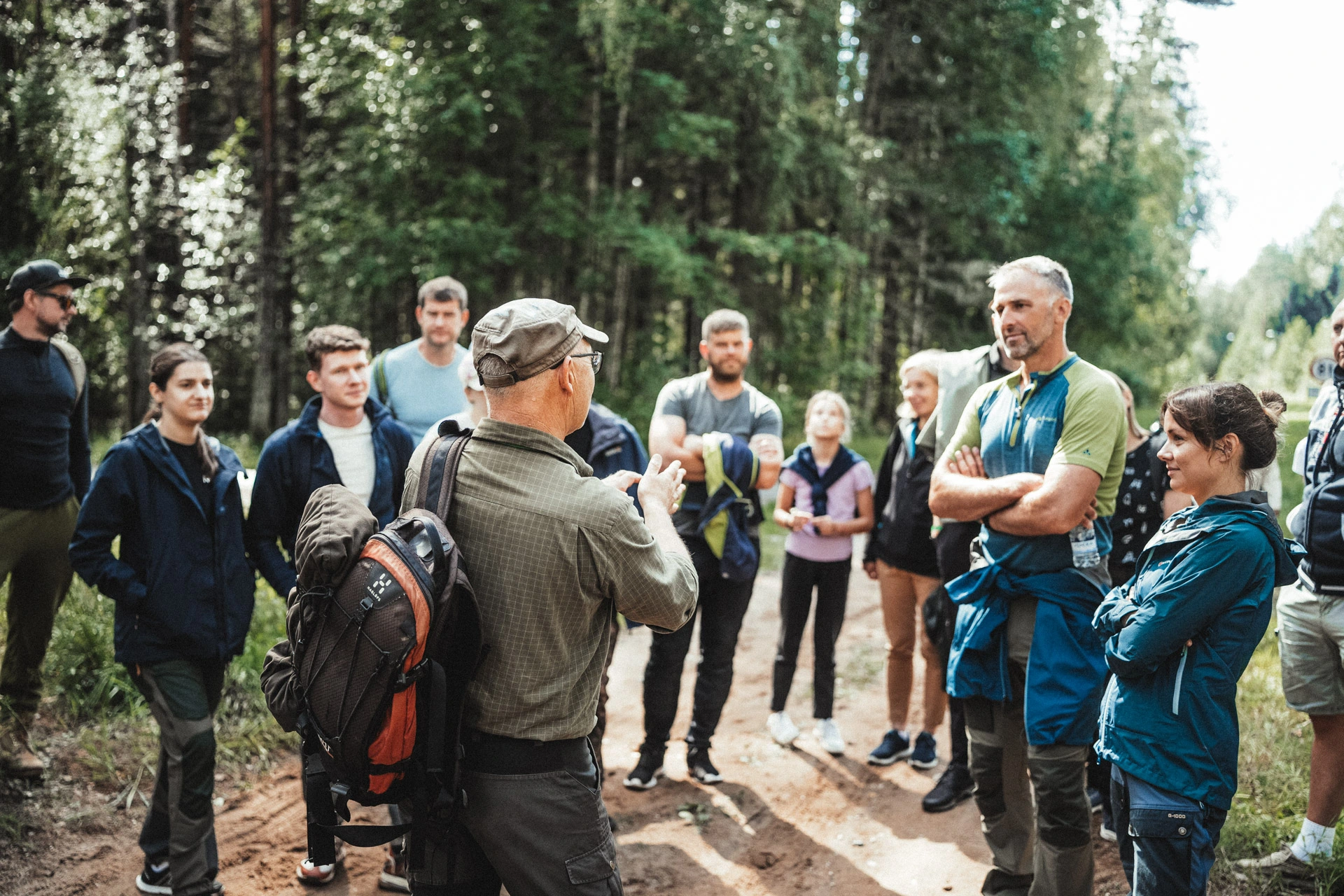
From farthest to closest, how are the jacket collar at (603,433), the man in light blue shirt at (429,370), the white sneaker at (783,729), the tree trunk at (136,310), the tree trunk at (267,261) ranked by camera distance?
the tree trunk at (267,261), the tree trunk at (136,310), the white sneaker at (783,729), the man in light blue shirt at (429,370), the jacket collar at (603,433)

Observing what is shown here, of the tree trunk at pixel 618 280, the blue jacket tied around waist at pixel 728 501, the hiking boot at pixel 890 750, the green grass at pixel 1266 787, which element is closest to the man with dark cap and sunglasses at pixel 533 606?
the blue jacket tied around waist at pixel 728 501

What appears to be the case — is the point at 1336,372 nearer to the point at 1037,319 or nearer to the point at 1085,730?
the point at 1037,319

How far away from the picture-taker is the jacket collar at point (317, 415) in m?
4.04

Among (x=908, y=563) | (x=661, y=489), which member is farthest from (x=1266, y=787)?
(x=661, y=489)

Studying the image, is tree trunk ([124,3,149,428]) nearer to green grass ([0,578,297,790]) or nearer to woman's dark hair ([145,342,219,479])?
green grass ([0,578,297,790])

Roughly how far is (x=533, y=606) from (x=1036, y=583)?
2.12m

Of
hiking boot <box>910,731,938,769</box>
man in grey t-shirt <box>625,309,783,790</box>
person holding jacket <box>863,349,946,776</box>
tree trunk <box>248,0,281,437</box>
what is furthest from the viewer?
tree trunk <box>248,0,281,437</box>

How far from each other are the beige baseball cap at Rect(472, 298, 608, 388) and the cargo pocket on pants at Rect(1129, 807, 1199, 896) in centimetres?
211

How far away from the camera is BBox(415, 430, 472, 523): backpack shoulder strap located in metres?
2.16

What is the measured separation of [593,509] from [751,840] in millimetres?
2911

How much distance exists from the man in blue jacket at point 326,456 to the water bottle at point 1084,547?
2.83 meters

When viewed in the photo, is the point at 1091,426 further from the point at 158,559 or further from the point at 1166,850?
Answer: the point at 158,559

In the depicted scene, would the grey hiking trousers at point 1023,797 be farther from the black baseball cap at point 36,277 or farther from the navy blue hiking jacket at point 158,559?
the black baseball cap at point 36,277

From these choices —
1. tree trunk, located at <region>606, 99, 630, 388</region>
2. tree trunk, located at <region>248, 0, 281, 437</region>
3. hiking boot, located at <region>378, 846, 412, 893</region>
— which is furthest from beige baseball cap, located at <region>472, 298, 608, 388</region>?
tree trunk, located at <region>248, 0, 281, 437</region>
